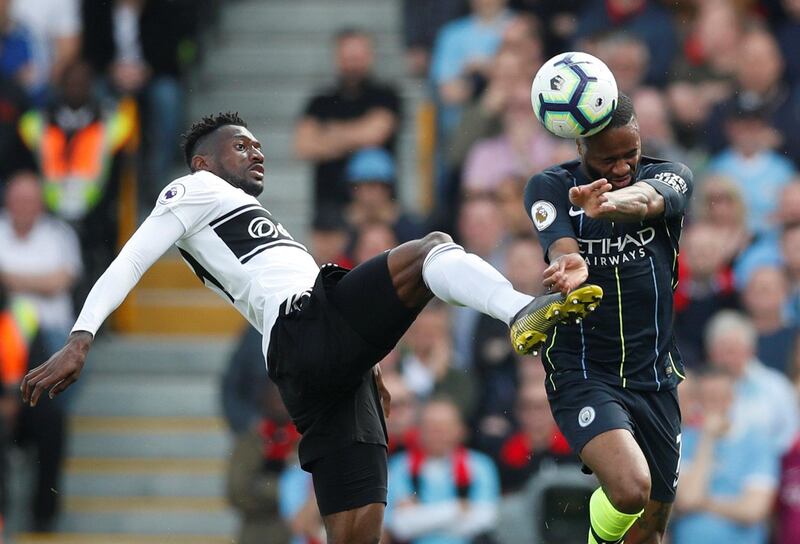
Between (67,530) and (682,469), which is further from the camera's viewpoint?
(67,530)

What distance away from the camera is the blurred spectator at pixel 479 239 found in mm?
12382

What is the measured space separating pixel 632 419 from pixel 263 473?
4816 mm

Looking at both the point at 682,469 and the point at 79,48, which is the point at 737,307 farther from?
the point at 79,48

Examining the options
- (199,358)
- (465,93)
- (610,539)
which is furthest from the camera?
(199,358)

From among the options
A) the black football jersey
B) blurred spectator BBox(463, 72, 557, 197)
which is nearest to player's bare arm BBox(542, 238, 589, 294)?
the black football jersey

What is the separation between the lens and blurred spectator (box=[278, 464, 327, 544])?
1141 centimetres

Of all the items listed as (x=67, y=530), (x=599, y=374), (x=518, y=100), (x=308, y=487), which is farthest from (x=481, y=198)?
(x=599, y=374)

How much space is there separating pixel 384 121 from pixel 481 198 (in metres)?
1.36

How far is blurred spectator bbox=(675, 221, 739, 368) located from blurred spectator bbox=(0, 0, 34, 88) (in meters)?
6.72

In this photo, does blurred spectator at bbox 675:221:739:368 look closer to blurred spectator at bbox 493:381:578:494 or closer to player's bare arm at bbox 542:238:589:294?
blurred spectator at bbox 493:381:578:494

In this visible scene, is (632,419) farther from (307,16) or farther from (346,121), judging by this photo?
(307,16)

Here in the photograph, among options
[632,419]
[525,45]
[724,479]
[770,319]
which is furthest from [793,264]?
[632,419]

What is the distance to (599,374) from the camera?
24.7 ft

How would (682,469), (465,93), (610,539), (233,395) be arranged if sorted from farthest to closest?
1. (465,93)
2. (233,395)
3. (682,469)
4. (610,539)
